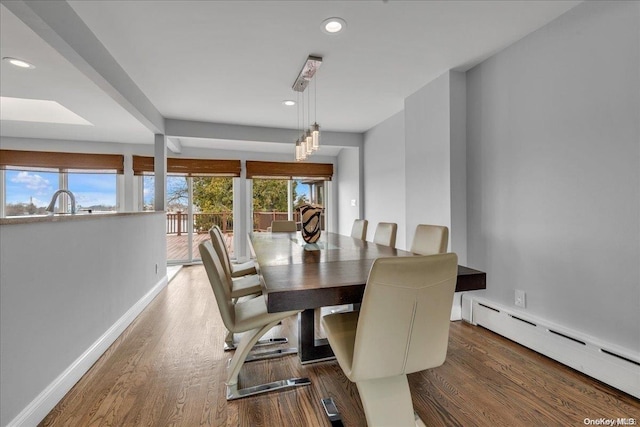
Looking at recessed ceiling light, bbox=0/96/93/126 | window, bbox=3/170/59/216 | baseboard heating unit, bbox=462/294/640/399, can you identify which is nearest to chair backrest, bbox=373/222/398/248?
baseboard heating unit, bbox=462/294/640/399

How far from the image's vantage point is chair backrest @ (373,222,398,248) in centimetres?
279

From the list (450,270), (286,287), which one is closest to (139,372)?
(286,287)

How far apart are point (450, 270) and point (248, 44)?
2229mm

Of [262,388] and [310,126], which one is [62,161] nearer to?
[310,126]

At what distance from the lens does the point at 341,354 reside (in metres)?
1.27

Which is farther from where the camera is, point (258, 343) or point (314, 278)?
point (258, 343)

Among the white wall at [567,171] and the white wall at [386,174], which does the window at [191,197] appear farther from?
the white wall at [567,171]

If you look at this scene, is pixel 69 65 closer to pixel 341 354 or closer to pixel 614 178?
pixel 341 354

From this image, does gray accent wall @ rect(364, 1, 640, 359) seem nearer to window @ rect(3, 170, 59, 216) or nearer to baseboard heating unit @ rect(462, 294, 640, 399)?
baseboard heating unit @ rect(462, 294, 640, 399)

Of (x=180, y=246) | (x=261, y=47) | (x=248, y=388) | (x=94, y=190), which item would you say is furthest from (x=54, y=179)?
(x=248, y=388)

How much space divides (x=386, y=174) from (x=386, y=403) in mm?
3478

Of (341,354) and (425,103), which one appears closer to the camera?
(341,354)

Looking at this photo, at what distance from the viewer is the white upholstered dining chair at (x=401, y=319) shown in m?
1.06

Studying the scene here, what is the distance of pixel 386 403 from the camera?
1337mm
